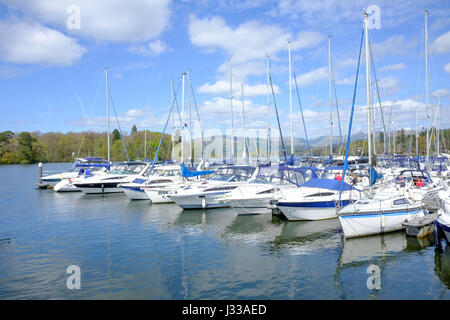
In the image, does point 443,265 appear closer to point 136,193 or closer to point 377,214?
point 377,214

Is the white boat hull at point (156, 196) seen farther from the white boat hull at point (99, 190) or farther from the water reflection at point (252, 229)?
the white boat hull at point (99, 190)

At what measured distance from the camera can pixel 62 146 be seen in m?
136

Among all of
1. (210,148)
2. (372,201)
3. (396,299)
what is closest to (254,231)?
(372,201)

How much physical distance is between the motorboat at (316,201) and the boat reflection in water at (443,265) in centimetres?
629

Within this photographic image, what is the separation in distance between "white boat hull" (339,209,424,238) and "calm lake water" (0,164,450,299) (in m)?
0.42

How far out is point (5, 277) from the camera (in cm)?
1255

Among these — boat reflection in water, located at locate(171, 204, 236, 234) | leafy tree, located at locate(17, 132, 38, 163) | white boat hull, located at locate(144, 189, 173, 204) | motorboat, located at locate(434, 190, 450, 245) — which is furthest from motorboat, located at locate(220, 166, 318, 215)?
leafy tree, located at locate(17, 132, 38, 163)

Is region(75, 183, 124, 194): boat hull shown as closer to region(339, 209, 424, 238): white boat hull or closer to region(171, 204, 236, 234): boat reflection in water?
region(171, 204, 236, 234): boat reflection in water

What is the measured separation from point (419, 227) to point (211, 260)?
33.4 ft

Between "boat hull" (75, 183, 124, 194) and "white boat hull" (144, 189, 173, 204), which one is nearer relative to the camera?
"white boat hull" (144, 189, 173, 204)

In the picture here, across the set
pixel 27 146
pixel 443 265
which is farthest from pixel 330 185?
pixel 27 146

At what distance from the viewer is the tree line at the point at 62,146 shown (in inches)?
4373

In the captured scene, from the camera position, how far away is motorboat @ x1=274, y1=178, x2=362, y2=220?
20.4 metres

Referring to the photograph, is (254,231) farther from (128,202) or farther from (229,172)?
(128,202)
